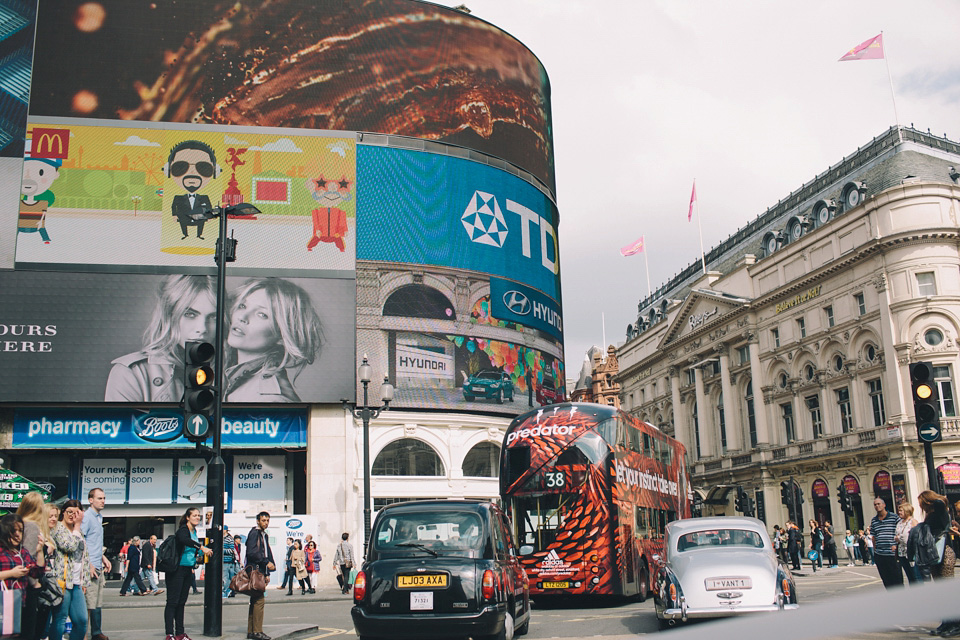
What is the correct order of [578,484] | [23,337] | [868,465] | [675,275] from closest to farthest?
[578,484], [23,337], [868,465], [675,275]

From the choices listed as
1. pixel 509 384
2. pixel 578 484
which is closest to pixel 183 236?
pixel 509 384

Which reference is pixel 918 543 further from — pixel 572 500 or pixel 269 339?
pixel 269 339

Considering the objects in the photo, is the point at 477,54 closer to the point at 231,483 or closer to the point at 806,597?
the point at 231,483

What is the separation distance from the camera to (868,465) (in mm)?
50281

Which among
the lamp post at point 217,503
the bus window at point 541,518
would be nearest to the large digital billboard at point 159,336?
the bus window at point 541,518

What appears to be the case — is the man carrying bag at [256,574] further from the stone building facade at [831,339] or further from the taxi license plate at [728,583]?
the stone building facade at [831,339]

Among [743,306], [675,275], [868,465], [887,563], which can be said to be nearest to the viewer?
[887,563]

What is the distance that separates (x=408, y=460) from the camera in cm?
3644

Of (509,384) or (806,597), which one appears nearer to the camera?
(806,597)

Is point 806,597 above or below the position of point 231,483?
below

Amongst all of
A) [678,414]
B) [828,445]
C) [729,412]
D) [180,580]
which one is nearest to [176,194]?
[180,580]

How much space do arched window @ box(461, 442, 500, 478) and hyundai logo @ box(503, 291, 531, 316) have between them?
574 cm

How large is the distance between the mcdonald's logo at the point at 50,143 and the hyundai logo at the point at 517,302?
18.2 meters

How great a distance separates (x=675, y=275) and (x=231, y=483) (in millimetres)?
58589
